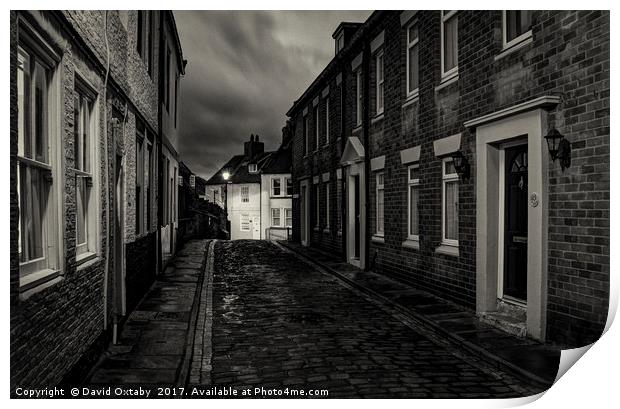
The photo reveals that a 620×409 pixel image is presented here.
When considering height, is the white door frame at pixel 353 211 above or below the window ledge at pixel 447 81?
below

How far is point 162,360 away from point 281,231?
3192 cm

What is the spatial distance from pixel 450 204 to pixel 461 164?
111 centimetres

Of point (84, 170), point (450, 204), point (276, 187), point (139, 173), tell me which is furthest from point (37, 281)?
point (276, 187)

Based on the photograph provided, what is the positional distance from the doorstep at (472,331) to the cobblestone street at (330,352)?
126 millimetres

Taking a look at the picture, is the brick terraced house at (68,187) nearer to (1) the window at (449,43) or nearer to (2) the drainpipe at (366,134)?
(1) the window at (449,43)

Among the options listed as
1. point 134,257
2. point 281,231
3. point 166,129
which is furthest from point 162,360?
point 281,231

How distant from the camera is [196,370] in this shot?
569 centimetres

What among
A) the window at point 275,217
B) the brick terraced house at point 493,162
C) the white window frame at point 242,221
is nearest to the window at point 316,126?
the brick terraced house at point 493,162

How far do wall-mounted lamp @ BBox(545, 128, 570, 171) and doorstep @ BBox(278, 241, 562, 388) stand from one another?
1891 mm

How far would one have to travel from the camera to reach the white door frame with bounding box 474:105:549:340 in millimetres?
6168

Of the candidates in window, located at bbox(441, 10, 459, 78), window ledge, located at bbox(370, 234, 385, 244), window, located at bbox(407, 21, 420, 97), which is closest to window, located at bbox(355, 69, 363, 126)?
window ledge, located at bbox(370, 234, 385, 244)

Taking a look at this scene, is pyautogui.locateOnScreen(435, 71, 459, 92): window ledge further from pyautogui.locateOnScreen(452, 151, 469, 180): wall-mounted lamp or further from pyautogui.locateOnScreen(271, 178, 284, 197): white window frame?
pyautogui.locateOnScreen(271, 178, 284, 197): white window frame

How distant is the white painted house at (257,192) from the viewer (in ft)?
138

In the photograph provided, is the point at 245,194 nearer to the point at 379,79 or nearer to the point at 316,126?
the point at 316,126
